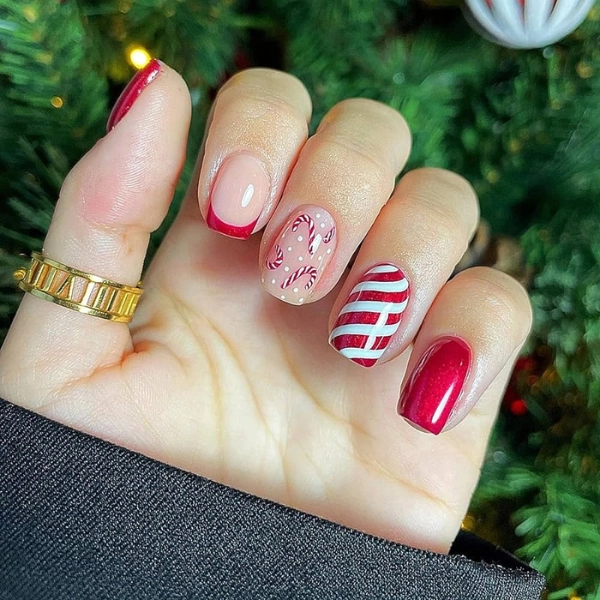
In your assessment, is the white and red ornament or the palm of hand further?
the palm of hand

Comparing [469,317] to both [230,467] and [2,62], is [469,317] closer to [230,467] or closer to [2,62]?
[230,467]

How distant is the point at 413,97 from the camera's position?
1.87 ft

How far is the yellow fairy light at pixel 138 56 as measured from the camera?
0.55 m

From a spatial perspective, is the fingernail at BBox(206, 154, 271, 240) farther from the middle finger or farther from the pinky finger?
the pinky finger

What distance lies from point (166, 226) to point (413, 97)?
257 millimetres

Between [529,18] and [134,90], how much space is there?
281 millimetres

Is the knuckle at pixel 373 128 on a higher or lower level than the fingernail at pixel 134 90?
higher

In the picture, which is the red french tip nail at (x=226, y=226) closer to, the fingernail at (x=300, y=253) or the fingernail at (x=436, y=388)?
the fingernail at (x=300, y=253)

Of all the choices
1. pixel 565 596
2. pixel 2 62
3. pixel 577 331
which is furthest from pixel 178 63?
pixel 565 596

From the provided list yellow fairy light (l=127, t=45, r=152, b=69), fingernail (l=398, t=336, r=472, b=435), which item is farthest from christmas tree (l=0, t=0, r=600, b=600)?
fingernail (l=398, t=336, r=472, b=435)

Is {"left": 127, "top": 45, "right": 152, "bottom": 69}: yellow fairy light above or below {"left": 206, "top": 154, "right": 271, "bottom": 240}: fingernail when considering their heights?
above

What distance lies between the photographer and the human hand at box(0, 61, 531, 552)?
464 mm

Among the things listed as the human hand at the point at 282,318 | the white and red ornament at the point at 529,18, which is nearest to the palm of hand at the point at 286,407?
the human hand at the point at 282,318

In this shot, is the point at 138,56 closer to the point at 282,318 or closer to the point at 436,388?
the point at 282,318
